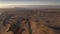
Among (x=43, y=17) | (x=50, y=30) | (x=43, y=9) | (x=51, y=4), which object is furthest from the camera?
(x=51, y=4)

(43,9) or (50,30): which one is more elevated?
(43,9)

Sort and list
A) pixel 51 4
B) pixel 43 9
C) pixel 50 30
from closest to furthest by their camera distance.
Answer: pixel 50 30 < pixel 43 9 < pixel 51 4

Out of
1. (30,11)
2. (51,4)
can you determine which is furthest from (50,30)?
(51,4)

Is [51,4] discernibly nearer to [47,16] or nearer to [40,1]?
[40,1]

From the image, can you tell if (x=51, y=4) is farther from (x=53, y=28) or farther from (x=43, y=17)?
(x=53, y=28)

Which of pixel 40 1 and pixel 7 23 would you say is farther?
pixel 40 1

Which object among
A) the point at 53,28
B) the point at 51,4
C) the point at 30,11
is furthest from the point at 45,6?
the point at 53,28
